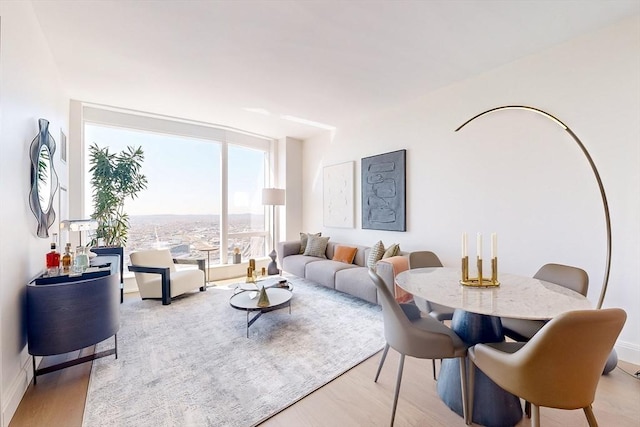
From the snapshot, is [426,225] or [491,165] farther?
[426,225]

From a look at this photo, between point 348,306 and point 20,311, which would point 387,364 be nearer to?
point 348,306

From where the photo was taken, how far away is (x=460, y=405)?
68.6 inches

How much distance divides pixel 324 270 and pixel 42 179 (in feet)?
10.5

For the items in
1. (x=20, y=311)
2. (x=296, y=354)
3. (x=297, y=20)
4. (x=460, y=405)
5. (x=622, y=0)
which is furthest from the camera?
(x=296, y=354)

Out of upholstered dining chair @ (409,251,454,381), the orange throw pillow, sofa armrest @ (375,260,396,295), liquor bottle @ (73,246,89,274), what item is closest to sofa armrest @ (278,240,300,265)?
the orange throw pillow

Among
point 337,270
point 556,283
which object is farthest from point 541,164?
point 337,270

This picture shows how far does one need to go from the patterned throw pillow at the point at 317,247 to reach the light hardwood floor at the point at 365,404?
270 cm

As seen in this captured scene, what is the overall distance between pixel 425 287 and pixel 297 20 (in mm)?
2294

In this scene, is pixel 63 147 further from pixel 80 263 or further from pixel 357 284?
pixel 357 284

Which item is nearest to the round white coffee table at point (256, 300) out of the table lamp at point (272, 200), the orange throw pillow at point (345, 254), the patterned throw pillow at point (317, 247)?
the orange throw pillow at point (345, 254)

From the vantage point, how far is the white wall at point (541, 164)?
7.61ft

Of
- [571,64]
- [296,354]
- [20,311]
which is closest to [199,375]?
[296,354]

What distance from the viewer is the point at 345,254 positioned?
4.51 m

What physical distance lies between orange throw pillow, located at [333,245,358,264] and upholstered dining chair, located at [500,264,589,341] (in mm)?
2542
